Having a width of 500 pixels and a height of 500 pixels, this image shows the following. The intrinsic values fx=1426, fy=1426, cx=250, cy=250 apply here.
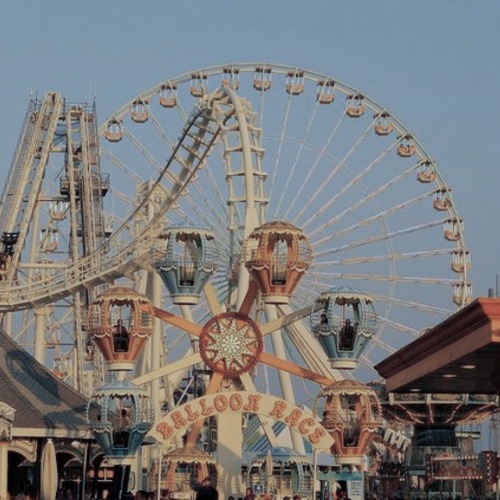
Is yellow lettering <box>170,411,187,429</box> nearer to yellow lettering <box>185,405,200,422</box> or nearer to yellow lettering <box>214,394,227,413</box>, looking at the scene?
yellow lettering <box>185,405,200,422</box>

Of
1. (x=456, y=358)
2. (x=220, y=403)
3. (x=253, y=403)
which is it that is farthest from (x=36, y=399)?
(x=456, y=358)

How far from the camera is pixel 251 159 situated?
129 ft

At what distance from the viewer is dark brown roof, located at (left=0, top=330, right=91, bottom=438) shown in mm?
35625

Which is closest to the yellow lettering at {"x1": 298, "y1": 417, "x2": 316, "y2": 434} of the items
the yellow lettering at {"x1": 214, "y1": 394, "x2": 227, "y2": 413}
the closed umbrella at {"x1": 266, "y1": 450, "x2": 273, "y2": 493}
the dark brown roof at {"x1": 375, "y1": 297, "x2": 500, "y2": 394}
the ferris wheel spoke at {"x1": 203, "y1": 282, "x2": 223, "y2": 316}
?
the closed umbrella at {"x1": 266, "y1": 450, "x2": 273, "y2": 493}

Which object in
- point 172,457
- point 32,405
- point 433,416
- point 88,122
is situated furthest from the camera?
point 88,122

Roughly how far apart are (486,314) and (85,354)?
1444 inches

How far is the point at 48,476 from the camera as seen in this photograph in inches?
1309

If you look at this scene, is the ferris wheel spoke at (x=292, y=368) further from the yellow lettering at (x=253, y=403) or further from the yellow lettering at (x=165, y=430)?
the yellow lettering at (x=165, y=430)

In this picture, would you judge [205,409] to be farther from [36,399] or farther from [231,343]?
[36,399]

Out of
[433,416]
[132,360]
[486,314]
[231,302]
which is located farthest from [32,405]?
[486,314]

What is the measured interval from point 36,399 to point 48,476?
415cm

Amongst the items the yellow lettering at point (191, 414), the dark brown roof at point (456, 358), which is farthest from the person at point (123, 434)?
the dark brown roof at point (456, 358)

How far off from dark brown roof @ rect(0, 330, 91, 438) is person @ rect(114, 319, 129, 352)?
9.99 ft

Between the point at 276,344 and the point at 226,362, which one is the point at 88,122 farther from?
the point at 226,362
